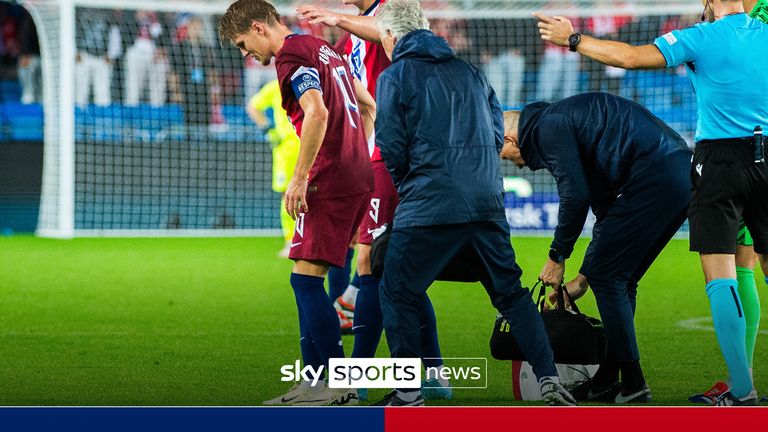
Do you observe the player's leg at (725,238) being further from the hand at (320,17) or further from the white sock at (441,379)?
the hand at (320,17)

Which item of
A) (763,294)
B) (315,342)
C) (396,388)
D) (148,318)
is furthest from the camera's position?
(763,294)

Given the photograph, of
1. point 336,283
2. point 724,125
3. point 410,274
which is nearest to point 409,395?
point 410,274

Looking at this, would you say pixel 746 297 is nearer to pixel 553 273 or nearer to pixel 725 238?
pixel 725 238

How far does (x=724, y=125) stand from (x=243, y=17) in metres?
2.14

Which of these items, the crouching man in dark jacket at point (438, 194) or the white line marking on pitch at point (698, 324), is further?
the white line marking on pitch at point (698, 324)

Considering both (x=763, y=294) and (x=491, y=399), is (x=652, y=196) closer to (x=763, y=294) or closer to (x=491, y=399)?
(x=491, y=399)

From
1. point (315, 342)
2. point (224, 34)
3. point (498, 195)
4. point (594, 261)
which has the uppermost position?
point (224, 34)

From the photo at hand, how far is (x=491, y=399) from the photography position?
18.4ft

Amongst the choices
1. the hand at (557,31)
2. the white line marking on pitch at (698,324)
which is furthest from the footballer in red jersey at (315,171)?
the white line marking on pitch at (698,324)

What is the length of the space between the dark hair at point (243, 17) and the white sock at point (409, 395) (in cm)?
177

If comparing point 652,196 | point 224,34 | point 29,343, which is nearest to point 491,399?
point 652,196

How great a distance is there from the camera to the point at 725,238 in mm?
5023

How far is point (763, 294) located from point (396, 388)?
239 inches

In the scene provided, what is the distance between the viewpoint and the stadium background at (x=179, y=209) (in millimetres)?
6707
